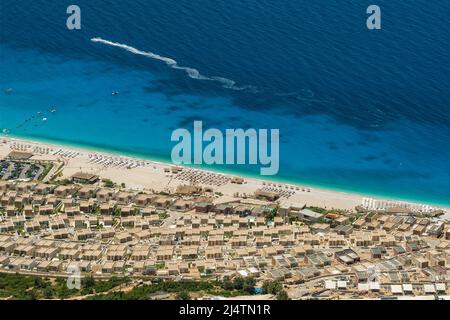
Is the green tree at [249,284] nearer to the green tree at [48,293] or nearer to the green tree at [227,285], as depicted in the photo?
the green tree at [227,285]

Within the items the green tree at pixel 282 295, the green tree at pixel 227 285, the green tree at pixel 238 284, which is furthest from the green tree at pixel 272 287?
the green tree at pixel 227 285

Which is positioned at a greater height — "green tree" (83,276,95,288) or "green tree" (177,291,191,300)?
"green tree" (83,276,95,288)

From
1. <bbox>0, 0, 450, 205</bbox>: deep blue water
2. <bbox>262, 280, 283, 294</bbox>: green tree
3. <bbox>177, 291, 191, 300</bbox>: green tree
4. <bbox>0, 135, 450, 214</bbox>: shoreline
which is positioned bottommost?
<bbox>177, 291, 191, 300</bbox>: green tree

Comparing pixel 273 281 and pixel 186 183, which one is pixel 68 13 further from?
pixel 273 281

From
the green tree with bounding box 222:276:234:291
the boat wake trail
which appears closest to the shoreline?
the boat wake trail

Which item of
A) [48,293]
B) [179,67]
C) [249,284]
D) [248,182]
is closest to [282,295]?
[249,284]

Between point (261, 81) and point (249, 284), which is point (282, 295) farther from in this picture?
point (261, 81)

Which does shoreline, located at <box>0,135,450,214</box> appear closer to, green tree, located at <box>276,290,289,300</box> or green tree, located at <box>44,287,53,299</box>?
green tree, located at <box>276,290,289,300</box>

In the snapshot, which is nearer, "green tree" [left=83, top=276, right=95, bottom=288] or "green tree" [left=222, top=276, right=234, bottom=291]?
"green tree" [left=222, top=276, right=234, bottom=291]
